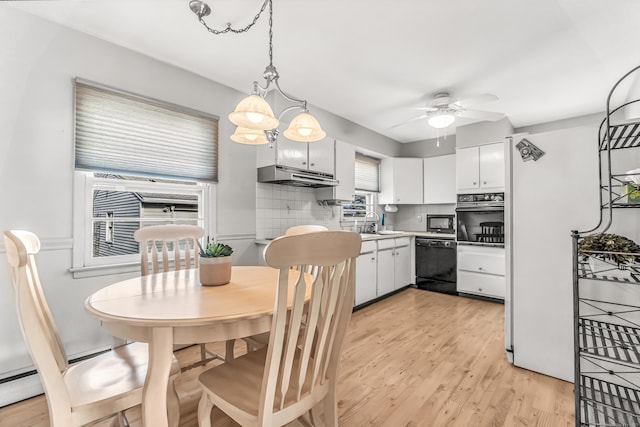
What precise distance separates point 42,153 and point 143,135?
0.65 m

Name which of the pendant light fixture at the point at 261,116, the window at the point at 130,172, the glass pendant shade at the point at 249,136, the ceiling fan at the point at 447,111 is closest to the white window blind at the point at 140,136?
the window at the point at 130,172

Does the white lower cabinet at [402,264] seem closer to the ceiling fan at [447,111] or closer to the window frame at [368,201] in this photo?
the window frame at [368,201]

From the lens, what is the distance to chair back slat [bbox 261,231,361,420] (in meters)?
0.94

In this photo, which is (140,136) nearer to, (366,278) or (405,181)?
(366,278)

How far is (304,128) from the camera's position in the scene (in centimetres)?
177

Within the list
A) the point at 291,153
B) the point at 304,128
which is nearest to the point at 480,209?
the point at 291,153

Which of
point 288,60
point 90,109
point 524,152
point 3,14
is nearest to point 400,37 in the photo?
point 288,60

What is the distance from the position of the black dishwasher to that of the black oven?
0.87 ft

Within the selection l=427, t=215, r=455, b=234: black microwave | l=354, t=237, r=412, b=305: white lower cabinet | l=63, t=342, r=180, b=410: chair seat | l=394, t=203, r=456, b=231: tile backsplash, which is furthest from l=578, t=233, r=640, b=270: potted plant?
l=394, t=203, r=456, b=231: tile backsplash

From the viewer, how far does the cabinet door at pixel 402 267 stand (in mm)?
4153

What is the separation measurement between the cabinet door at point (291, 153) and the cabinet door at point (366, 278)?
4.27 ft

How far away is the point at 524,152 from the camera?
209 centimetres

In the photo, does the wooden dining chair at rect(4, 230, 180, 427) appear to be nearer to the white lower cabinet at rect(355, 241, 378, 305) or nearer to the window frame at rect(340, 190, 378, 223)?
the white lower cabinet at rect(355, 241, 378, 305)

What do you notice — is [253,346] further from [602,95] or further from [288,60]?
[602,95]
